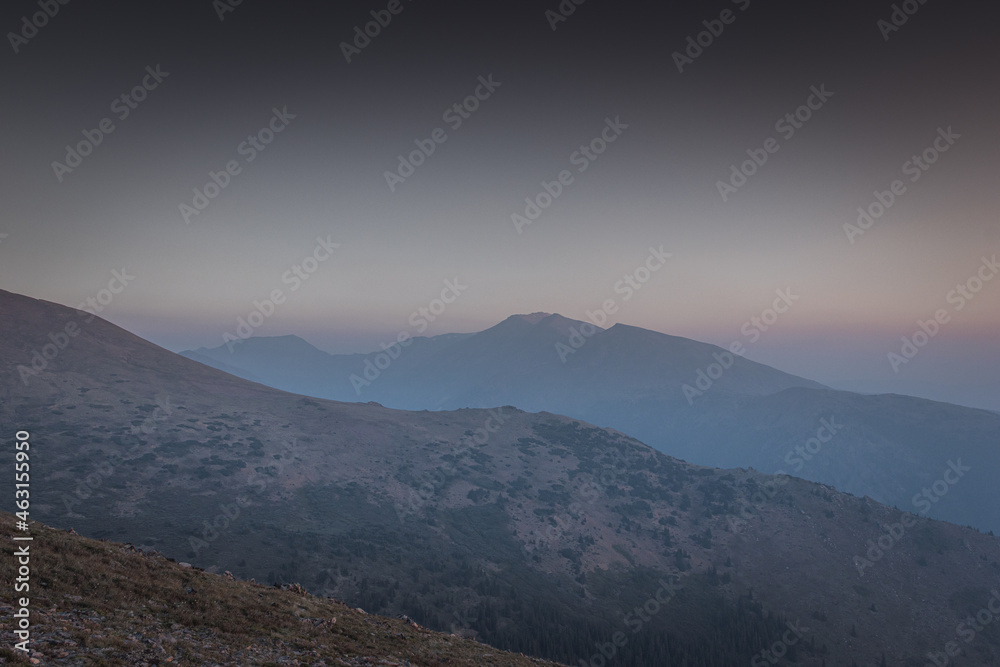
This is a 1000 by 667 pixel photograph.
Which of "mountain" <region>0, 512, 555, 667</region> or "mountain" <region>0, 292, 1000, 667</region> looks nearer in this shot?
"mountain" <region>0, 512, 555, 667</region>

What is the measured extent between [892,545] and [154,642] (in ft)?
653

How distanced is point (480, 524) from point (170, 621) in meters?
131

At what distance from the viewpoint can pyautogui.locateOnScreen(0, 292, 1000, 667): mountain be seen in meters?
104

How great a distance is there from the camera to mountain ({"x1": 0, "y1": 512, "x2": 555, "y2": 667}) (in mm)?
18031

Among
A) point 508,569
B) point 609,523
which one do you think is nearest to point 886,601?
point 609,523

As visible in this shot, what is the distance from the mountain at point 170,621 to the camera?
18031 millimetres

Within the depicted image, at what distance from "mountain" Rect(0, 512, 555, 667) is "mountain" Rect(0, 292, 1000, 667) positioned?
238 feet

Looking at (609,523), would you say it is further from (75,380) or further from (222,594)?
(75,380)

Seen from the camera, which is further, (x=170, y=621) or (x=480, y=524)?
(x=480, y=524)

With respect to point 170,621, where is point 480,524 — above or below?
below

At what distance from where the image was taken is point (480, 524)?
478 feet

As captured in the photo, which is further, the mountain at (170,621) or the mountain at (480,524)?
the mountain at (480,524)

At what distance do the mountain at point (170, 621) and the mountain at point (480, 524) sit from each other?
72.5 meters

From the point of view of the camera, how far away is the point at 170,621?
22.7 m
